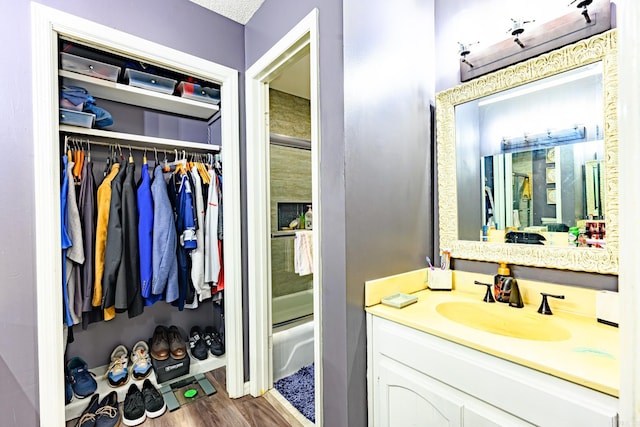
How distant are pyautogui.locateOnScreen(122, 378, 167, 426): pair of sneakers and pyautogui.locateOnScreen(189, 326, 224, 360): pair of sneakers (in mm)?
354

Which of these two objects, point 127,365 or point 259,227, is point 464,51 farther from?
point 127,365

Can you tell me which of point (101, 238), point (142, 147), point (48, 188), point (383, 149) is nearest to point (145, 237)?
point (101, 238)

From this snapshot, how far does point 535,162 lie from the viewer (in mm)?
1310

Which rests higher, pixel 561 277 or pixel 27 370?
pixel 561 277

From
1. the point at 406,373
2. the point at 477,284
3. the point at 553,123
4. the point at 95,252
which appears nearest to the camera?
the point at 406,373

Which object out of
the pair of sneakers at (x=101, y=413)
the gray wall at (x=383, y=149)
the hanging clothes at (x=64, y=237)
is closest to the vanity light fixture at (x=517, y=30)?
the gray wall at (x=383, y=149)

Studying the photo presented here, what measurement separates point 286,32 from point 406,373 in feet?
5.78

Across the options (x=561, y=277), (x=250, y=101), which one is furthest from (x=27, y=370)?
(x=561, y=277)

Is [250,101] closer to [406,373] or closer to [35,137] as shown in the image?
[35,137]

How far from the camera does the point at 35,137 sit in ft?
4.32

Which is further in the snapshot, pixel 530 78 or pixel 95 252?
pixel 95 252

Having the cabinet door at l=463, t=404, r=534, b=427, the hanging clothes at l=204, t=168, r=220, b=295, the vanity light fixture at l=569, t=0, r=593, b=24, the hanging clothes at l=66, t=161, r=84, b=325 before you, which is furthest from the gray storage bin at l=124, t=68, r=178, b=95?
the cabinet door at l=463, t=404, r=534, b=427

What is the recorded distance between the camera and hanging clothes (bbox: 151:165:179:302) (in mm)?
1843

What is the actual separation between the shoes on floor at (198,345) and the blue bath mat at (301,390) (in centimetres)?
60
